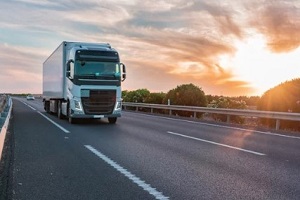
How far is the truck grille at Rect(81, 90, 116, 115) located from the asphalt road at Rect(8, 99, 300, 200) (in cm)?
487

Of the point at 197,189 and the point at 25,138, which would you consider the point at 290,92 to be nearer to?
the point at 25,138

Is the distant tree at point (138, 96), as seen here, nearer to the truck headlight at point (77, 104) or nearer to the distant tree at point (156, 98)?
the distant tree at point (156, 98)

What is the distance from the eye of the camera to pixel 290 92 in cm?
2103

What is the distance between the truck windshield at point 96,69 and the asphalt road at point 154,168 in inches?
211

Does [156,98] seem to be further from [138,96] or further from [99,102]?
[99,102]

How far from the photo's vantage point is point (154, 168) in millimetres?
7570

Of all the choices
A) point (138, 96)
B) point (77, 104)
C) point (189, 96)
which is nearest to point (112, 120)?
point (77, 104)

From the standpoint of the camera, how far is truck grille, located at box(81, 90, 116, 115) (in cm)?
1734

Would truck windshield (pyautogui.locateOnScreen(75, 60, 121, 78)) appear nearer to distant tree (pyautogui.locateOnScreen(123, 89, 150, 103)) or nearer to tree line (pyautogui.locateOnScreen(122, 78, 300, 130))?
tree line (pyautogui.locateOnScreen(122, 78, 300, 130))

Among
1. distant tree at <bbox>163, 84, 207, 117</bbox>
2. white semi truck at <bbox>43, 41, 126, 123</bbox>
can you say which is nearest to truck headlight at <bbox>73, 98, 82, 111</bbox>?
white semi truck at <bbox>43, 41, 126, 123</bbox>

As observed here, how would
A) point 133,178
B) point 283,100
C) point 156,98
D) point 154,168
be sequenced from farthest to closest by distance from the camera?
point 156,98
point 283,100
point 154,168
point 133,178

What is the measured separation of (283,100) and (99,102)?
10190mm

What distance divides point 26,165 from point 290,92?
54.9 feet

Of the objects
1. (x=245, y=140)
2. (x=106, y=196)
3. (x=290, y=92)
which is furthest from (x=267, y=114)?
(x=106, y=196)
